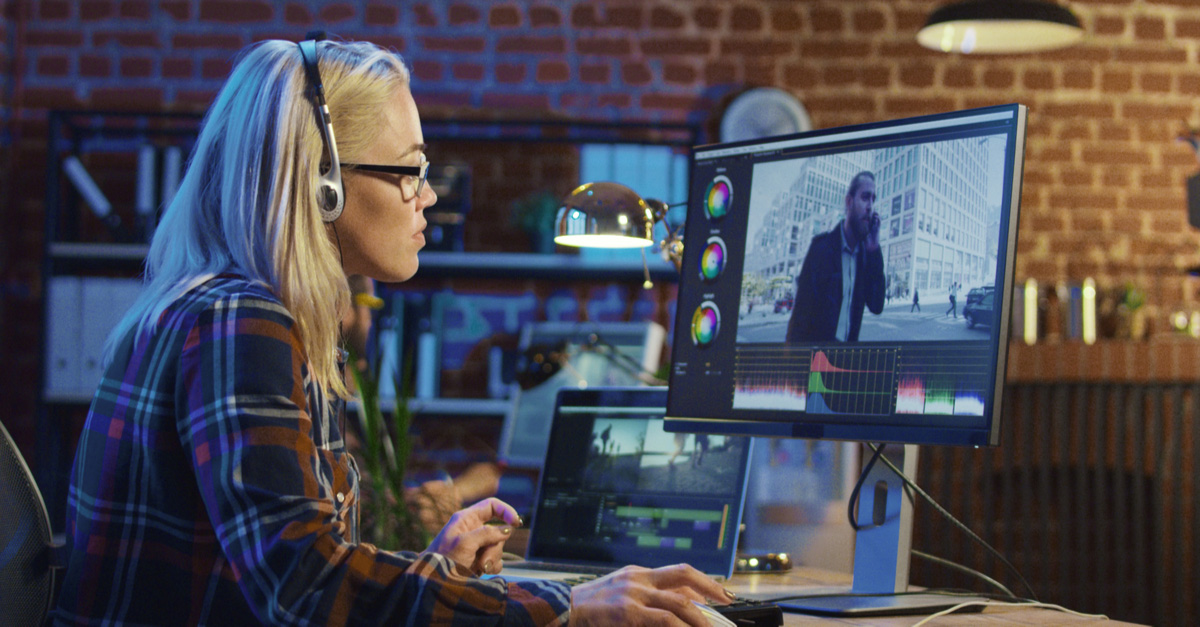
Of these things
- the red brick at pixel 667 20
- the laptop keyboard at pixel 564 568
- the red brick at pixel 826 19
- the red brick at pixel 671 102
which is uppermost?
the red brick at pixel 826 19

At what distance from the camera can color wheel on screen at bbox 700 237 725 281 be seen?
135cm

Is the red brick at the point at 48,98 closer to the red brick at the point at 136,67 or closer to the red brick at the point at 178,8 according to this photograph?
the red brick at the point at 136,67

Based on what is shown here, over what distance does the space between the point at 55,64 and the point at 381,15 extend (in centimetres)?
118

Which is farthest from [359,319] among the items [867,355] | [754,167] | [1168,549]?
[1168,549]

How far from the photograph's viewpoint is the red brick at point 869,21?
395 cm

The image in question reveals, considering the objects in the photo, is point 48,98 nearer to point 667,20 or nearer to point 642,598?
point 667,20

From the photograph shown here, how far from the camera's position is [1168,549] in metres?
3.60

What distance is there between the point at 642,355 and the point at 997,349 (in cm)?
238

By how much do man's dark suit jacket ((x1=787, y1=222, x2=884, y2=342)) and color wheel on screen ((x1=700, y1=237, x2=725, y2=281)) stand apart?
124mm

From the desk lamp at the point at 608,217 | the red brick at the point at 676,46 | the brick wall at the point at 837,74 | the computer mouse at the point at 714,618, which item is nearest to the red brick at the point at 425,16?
the brick wall at the point at 837,74

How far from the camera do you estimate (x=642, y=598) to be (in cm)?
88

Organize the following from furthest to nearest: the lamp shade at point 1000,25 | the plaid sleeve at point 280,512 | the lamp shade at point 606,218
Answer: the lamp shade at point 1000,25 < the lamp shade at point 606,218 < the plaid sleeve at point 280,512

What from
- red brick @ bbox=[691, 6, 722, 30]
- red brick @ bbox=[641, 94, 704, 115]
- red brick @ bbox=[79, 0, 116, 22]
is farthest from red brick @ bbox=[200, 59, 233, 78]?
red brick @ bbox=[691, 6, 722, 30]

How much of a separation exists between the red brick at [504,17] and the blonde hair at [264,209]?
297 cm
